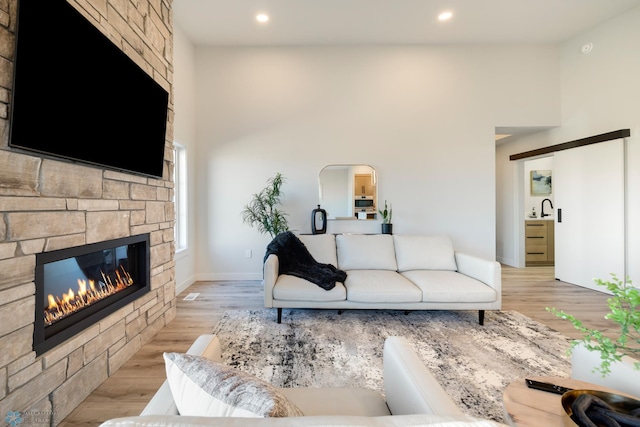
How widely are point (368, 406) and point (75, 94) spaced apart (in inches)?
84.9

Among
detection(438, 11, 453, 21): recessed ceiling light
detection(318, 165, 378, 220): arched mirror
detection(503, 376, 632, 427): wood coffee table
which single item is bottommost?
detection(503, 376, 632, 427): wood coffee table

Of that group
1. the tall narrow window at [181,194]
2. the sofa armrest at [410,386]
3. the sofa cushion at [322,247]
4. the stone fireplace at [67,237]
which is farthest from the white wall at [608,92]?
the tall narrow window at [181,194]

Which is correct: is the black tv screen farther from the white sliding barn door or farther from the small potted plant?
the white sliding barn door

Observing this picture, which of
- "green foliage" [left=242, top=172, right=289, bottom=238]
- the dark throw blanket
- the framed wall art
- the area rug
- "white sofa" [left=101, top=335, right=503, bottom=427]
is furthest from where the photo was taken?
the framed wall art

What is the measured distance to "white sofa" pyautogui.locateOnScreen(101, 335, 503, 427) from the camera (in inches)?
17.3

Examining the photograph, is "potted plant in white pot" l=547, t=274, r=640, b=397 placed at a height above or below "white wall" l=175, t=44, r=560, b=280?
below

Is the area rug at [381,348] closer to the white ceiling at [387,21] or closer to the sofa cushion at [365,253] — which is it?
the sofa cushion at [365,253]

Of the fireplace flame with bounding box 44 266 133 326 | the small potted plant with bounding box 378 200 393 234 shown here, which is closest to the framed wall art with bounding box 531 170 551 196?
the small potted plant with bounding box 378 200 393 234

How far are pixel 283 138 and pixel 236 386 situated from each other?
3.83 m

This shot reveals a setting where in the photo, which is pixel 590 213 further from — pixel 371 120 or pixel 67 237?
pixel 67 237

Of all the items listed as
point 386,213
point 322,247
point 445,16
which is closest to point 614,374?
point 322,247

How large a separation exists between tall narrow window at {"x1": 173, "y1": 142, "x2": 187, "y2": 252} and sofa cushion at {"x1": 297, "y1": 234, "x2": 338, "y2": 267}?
5.86ft

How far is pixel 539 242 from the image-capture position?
5.25 m

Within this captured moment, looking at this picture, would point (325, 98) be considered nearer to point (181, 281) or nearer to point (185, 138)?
point (185, 138)
